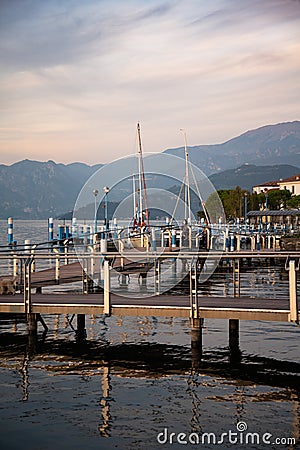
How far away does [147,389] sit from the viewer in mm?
12742

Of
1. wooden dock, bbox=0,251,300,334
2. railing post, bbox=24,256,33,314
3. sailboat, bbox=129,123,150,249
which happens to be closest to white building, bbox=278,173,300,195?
sailboat, bbox=129,123,150,249

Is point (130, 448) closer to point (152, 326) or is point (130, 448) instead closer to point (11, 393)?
point (11, 393)

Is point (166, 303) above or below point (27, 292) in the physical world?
below

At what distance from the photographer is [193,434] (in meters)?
10.4

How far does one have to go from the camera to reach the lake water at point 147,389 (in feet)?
34.0

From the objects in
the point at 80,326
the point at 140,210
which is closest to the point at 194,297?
the point at 80,326

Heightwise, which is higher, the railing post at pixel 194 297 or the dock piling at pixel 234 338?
the railing post at pixel 194 297

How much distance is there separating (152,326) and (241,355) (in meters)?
4.23

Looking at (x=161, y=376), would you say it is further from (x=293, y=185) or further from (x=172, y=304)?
(x=293, y=185)

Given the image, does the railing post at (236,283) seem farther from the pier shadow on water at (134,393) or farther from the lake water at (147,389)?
the pier shadow on water at (134,393)

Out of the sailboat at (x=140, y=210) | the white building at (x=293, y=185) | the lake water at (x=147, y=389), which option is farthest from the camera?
the white building at (x=293, y=185)

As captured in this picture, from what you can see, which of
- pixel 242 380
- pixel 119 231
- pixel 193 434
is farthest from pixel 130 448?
pixel 119 231

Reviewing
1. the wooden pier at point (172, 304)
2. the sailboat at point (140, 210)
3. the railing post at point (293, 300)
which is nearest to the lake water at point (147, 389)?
the wooden pier at point (172, 304)

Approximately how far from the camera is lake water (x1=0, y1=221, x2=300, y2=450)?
34.0 ft
